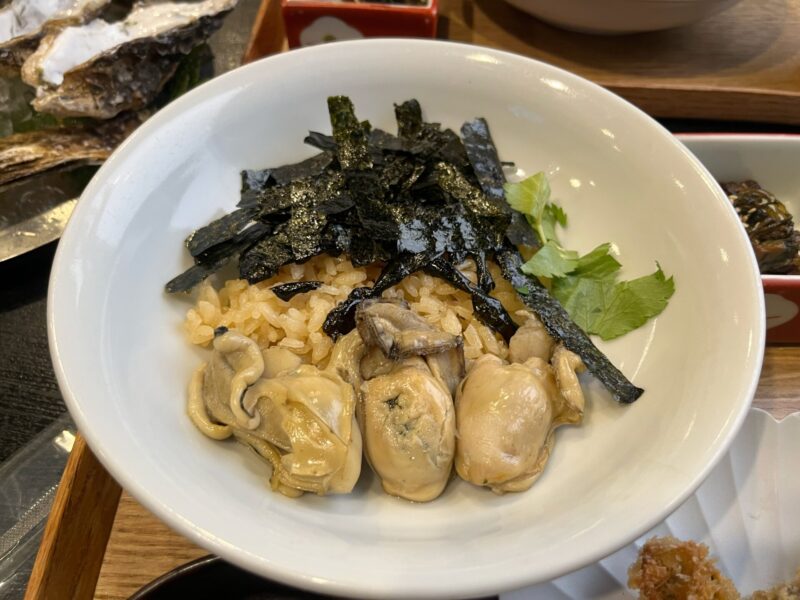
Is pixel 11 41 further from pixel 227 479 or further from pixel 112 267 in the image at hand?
pixel 227 479

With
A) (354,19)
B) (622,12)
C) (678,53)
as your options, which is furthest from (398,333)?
(678,53)

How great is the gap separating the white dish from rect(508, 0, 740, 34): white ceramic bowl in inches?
73.0

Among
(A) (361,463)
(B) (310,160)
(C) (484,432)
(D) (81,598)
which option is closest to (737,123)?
(B) (310,160)

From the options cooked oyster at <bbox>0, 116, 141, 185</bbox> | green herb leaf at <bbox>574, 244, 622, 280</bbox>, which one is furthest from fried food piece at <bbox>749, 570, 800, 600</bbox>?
cooked oyster at <bbox>0, 116, 141, 185</bbox>

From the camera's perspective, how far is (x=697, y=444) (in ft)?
4.50

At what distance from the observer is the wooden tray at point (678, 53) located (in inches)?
114

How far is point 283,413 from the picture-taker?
1.47 metres

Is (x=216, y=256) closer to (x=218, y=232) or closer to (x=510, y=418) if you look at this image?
(x=218, y=232)

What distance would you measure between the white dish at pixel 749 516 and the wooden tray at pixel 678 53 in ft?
5.22

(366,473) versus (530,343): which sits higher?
(530,343)

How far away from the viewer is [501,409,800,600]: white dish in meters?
1.89

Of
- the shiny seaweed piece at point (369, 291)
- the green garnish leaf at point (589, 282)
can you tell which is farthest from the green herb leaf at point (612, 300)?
the shiny seaweed piece at point (369, 291)

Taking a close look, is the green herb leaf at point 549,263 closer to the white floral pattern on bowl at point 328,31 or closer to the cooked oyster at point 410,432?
the cooked oyster at point 410,432

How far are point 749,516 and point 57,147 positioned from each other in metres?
2.96
